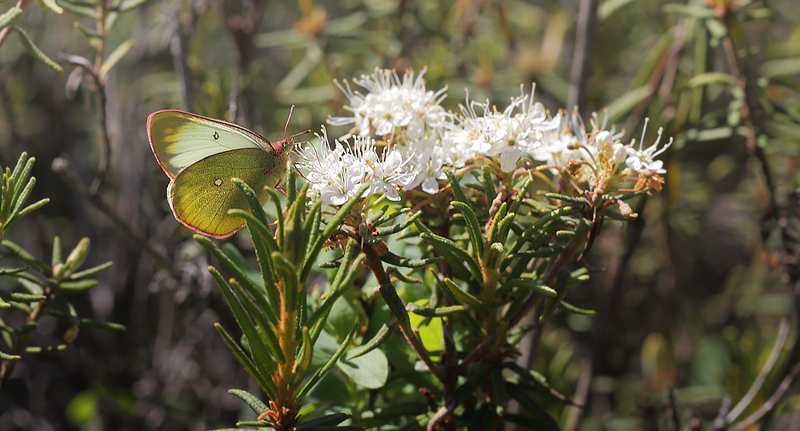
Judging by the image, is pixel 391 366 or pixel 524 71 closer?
pixel 391 366

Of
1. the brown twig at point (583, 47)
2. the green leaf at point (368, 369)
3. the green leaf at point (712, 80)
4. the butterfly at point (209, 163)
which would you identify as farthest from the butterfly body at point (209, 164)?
the green leaf at point (712, 80)

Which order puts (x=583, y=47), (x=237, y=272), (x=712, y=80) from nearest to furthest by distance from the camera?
Answer: (x=237, y=272), (x=712, y=80), (x=583, y=47)

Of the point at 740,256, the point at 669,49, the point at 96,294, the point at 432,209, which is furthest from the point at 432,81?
the point at 740,256

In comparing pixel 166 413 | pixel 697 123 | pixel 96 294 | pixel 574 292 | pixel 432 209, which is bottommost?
pixel 166 413

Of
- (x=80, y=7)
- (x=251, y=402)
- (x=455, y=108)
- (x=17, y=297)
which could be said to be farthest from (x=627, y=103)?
(x=17, y=297)

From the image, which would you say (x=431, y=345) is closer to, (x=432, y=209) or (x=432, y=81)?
(x=432, y=209)

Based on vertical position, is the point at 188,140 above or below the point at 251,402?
above

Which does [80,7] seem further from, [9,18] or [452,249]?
[452,249]
